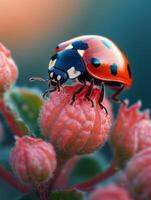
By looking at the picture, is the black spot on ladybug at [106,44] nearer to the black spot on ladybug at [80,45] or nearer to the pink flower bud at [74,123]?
the black spot on ladybug at [80,45]

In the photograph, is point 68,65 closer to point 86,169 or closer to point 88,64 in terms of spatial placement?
point 88,64

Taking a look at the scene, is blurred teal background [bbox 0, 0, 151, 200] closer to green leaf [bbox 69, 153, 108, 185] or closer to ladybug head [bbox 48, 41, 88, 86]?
green leaf [bbox 69, 153, 108, 185]

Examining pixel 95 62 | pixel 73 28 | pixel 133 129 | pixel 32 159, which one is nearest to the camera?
pixel 32 159

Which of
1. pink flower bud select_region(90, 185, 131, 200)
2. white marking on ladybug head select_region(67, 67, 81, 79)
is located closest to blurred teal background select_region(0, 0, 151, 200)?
white marking on ladybug head select_region(67, 67, 81, 79)

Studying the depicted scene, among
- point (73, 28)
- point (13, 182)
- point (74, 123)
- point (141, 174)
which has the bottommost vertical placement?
point (73, 28)

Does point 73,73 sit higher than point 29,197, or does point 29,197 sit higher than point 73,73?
point 73,73

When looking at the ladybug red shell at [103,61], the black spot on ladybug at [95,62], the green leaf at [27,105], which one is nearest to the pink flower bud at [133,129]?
the ladybug red shell at [103,61]

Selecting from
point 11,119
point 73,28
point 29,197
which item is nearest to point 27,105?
point 11,119
